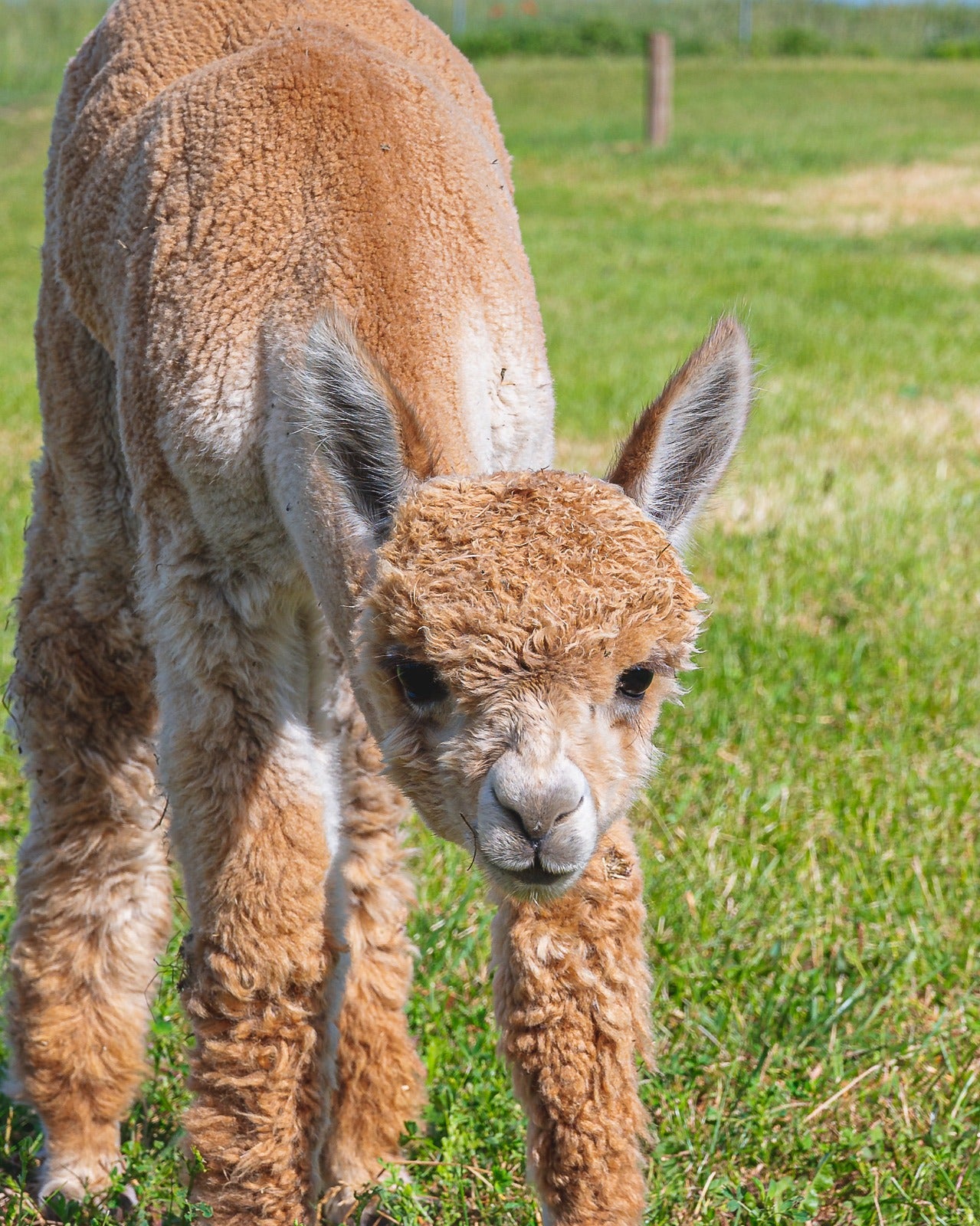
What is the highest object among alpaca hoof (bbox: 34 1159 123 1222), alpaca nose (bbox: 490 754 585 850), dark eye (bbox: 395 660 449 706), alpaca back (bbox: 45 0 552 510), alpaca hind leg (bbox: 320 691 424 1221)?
alpaca back (bbox: 45 0 552 510)

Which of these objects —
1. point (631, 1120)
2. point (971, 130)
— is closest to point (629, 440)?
point (631, 1120)

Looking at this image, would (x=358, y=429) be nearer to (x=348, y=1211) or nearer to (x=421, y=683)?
(x=421, y=683)

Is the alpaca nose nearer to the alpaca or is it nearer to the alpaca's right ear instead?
the alpaca

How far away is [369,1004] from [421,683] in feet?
4.60

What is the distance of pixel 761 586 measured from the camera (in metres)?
6.47

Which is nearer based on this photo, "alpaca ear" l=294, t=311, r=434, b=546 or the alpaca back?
"alpaca ear" l=294, t=311, r=434, b=546

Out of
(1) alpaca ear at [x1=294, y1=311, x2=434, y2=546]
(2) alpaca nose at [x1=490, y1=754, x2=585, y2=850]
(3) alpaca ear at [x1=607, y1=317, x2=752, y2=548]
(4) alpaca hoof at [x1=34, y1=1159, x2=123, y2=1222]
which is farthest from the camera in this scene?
(4) alpaca hoof at [x1=34, y1=1159, x2=123, y2=1222]

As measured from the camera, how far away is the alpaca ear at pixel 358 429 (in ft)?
8.30

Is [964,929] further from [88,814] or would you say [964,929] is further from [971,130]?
[971,130]

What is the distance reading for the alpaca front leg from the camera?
2807mm

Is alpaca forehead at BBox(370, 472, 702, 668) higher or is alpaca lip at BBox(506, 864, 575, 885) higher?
alpaca forehead at BBox(370, 472, 702, 668)

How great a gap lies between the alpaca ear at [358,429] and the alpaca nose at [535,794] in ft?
1.87

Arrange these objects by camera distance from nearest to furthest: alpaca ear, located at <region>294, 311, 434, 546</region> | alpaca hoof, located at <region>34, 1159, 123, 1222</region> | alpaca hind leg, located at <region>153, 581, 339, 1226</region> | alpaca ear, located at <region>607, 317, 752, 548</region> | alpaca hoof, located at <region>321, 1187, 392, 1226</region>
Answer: alpaca ear, located at <region>294, 311, 434, 546</region>
alpaca ear, located at <region>607, 317, 752, 548</region>
alpaca hind leg, located at <region>153, 581, 339, 1226</region>
alpaca hoof, located at <region>321, 1187, 392, 1226</region>
alpaca hoof, located at <region>34, 1159, 123, 1222</region>

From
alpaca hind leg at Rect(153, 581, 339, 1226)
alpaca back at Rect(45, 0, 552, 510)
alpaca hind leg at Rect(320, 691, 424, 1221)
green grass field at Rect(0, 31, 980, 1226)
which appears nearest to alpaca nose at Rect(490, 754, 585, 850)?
alpaca back at Rect(45, 0, 552, 510)
